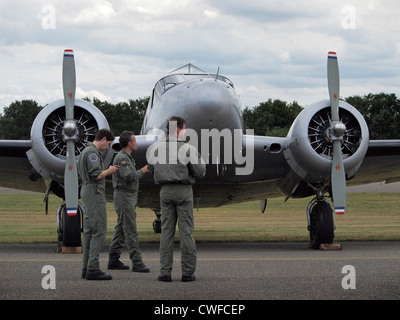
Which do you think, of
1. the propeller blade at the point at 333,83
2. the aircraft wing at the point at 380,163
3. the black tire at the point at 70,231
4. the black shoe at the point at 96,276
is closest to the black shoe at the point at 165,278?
the black shoe at the point at 96,276

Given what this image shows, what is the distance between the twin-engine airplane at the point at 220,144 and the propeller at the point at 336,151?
0.8 inches

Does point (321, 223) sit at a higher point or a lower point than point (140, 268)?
higher

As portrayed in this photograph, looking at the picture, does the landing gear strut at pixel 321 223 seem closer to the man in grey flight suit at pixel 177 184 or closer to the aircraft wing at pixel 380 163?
the aircraft wing at pixel 380 163

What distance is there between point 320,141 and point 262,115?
72473mm

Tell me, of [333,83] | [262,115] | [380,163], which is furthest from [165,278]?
[262,115]

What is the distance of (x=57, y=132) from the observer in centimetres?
1355

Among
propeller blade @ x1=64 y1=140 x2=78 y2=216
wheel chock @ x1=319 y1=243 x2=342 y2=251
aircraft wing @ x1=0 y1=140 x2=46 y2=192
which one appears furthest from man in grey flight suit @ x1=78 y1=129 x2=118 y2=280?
wheel chock @ x1=319 y1=243 x2=342 y2=251

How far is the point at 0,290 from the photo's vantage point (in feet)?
26.2

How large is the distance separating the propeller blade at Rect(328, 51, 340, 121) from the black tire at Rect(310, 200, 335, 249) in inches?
Answer: 87.1

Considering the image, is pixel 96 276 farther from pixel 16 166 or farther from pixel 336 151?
pixel 16 166

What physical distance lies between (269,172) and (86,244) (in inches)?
243

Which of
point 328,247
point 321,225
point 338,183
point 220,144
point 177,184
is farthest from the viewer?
point 321,225

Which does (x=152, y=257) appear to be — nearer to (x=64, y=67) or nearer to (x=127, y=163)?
(x=127, y=163)

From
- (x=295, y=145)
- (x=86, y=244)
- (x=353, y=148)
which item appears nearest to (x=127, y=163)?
(x=86, y=244)
